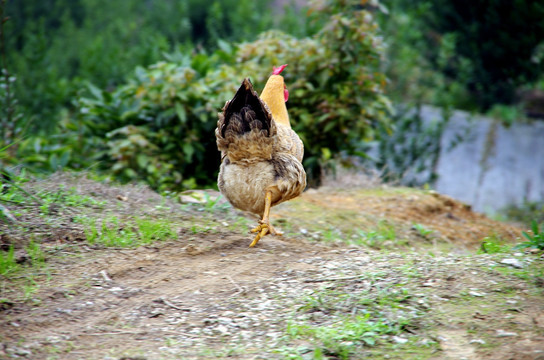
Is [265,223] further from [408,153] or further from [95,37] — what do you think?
[95,37]

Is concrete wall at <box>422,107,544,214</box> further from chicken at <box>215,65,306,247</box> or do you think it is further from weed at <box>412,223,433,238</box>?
chicken at <box>215,65,306,247</box>

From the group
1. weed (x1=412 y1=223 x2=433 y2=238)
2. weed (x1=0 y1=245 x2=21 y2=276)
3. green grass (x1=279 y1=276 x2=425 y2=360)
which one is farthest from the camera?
weed (x1=412 y1=223 x2=433 y2=238)

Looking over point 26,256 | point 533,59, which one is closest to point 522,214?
point 533,59

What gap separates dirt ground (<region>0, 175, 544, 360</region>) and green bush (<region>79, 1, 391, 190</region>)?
1.76 meters

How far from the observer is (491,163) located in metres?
9.84

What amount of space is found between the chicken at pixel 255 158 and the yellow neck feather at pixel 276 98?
0.34 meters

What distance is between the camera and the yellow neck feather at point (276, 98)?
477 cm

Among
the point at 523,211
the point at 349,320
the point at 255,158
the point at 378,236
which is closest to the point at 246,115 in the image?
the point at 255,158

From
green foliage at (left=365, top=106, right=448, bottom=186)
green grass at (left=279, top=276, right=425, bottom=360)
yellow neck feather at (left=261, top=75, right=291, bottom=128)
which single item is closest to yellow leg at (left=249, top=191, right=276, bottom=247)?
yellow neck feather at (left=261, top=75, right=291, bottom=128)

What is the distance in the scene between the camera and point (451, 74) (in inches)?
461

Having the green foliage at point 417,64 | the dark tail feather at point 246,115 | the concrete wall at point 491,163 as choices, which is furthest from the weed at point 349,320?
the green foliage at point 417,64

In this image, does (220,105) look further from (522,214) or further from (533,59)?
(533,59)

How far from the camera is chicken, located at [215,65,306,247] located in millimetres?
4020

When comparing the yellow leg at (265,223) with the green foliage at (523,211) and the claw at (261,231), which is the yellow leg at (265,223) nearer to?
the claw at (261,231)
